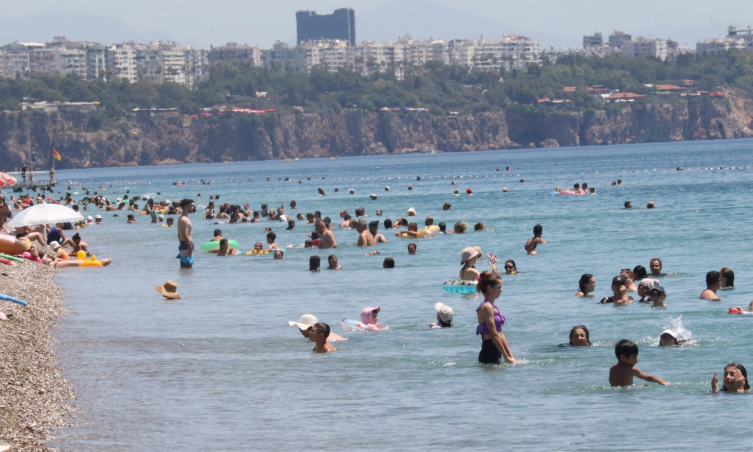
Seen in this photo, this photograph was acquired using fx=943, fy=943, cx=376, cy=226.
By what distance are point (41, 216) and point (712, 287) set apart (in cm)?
1667

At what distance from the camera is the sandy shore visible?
30.0ft

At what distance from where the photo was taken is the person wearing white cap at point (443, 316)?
49.4 ft

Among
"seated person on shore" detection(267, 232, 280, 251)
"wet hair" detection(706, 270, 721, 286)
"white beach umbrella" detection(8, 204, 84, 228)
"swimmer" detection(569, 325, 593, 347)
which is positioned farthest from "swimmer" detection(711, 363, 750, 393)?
"seated person on shore" detection(267, 232, 280, 251)

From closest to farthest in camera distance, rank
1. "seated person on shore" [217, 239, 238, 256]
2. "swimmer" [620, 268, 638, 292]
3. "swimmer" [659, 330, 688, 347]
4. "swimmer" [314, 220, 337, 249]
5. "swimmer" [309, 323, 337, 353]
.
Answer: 1. "swimmer" [659, 330, 688, 347]
2. "swimmer" [309, 323, 337, 353]
3. "swimmer" [620, 268, 638, 292]
4. "seated person on shore" [217, 239, 238, 256]
5. "swimmer" [314, 220, 337, 249]

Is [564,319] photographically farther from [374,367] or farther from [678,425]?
[678,425]

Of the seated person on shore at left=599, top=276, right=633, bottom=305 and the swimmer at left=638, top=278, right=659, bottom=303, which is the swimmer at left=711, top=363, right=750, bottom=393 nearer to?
the swimmer at left=638, top=278, right=659, bottom=303

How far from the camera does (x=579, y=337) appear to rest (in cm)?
1324

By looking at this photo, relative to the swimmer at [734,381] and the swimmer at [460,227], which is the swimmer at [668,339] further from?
the swimmer at [460,227]

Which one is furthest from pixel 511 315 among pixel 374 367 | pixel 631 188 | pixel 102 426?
pixel 631 188

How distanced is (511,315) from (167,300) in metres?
7.22

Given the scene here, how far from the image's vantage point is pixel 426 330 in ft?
49.9

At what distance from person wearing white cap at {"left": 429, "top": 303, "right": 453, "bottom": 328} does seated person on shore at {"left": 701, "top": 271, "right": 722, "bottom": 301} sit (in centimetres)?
508

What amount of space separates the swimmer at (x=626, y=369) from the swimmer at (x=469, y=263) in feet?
20.7

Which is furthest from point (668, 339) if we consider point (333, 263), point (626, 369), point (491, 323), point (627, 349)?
point (333, 263)
